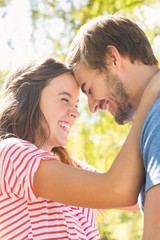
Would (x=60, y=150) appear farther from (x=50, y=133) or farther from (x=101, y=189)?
(x=101, y=189)

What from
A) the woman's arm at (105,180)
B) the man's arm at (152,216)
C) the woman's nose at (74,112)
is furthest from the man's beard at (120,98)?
the man's arm at (152,216)

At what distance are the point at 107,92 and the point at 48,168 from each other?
356mm

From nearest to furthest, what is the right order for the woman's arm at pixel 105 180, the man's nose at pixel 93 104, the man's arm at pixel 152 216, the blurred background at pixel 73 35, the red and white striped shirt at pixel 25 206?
the man's arm at pixel 152 216, the woman's arm at pixel 105 180, the red and white striped shirt at pixel 25 206, the man's nose at pixel 93 104, the blurred background at pixel 73 35

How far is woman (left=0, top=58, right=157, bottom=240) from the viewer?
2160 millimetres

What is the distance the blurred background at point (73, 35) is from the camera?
16.7 ft

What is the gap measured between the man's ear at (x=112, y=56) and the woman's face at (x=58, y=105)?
28cm

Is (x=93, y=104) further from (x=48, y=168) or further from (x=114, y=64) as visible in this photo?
(x=48, y=168)

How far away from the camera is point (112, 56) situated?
242 cm

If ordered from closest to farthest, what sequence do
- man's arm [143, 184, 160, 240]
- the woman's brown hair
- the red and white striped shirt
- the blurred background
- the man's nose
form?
man's arm [143, 184, 160, 240] < the red and white striped shirt < the man's nose < the woman's brown hair < the blurred background

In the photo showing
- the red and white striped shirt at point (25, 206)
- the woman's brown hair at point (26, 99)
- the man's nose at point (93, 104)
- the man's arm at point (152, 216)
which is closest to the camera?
the man's arm at point (152, 216)

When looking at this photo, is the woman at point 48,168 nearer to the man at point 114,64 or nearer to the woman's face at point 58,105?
the woman's face at point 58,105

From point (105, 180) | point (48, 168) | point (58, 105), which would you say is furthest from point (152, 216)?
point (58, 105)

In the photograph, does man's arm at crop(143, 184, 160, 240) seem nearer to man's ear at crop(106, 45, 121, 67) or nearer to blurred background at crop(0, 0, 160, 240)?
man's ear at crop(106, 45, 121, 67)

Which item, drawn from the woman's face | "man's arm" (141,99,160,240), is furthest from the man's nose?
"man's arm" (141,99,160,240)
